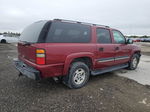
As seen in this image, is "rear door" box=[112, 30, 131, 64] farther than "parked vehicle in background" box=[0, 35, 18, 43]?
No

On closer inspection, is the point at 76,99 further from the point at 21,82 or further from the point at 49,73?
the point at 21,82

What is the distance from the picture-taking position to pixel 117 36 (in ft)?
15.1

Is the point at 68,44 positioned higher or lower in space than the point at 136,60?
higher

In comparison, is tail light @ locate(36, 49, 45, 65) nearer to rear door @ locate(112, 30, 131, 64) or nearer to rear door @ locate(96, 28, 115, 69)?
rear door @ locate(96, 28, 115, 69)

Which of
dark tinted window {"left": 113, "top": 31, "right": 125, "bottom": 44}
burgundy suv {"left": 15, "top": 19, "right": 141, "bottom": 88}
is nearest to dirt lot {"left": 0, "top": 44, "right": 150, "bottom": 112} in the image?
burgundy suv {"left": 15, "top": 19, "right": 141, "bottom": 88}

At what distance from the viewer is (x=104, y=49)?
12.8ft

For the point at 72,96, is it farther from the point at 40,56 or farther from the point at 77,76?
the point at 40,56

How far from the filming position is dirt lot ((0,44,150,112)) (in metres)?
2.56

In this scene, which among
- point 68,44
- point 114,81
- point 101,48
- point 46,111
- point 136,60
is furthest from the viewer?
point 136,60

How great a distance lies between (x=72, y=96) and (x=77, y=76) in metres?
0.63

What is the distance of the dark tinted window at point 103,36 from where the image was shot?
3.83 m

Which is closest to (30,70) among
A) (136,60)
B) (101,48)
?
(101,48)

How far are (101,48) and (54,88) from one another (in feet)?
6.09

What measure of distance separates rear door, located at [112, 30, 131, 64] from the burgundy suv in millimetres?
42
